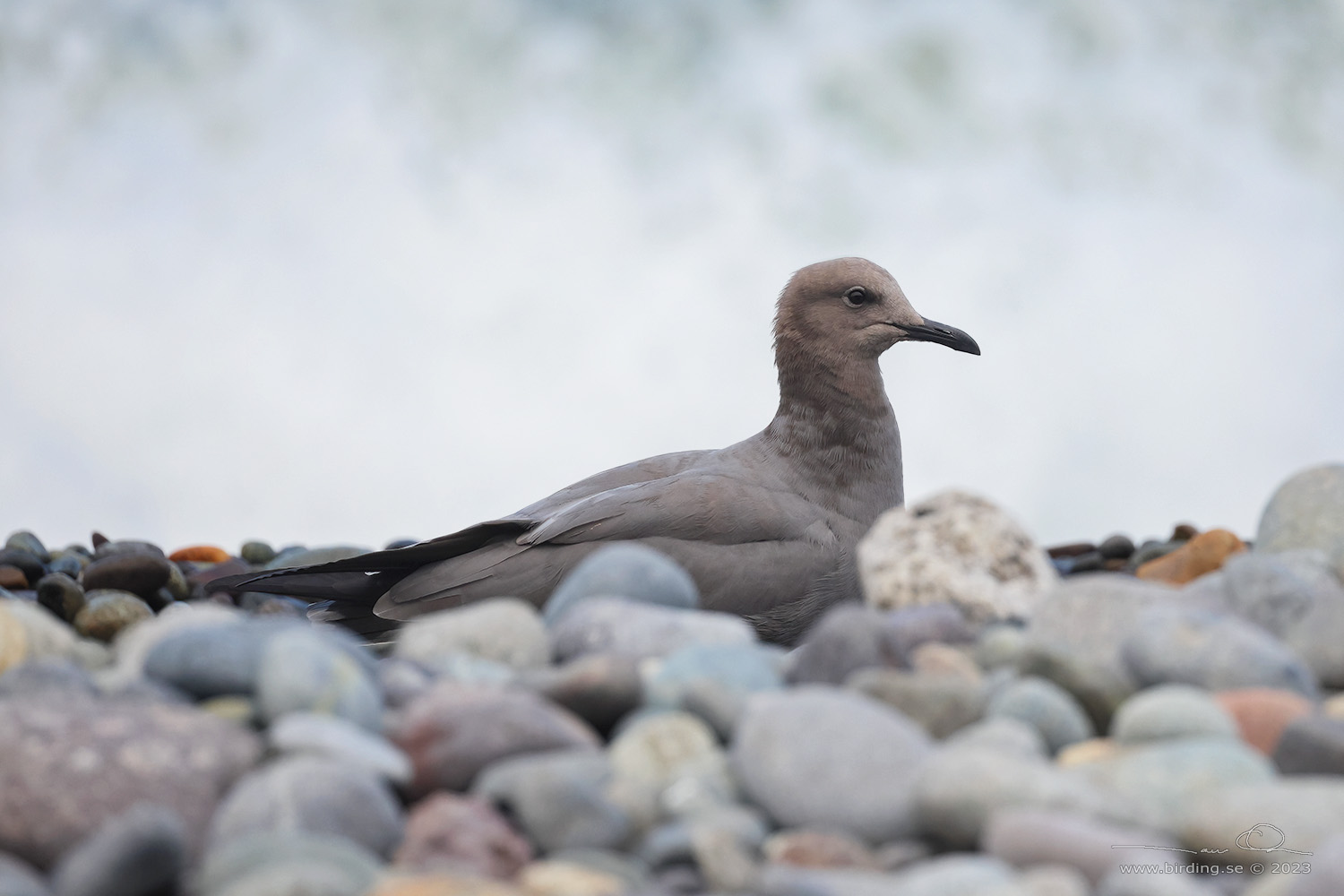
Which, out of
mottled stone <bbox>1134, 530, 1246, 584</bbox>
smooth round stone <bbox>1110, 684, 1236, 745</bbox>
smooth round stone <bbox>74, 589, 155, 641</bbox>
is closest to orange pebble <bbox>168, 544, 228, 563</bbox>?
smooth round stone <bbox>74, 589, 155, 641</bbox>

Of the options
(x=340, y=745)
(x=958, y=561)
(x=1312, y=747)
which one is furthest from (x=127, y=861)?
(x=958, y=561)

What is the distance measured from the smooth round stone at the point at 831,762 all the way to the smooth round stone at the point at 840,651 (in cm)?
38

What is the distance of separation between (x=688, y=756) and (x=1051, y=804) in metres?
0.74

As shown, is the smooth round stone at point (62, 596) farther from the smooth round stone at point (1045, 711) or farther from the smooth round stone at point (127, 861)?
the smooth round stone at point (1045, 711)

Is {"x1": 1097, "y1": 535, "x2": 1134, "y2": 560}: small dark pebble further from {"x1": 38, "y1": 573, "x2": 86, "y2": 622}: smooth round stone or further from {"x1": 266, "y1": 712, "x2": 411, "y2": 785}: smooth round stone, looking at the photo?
{"x1": 266, "y1": 712, "x2": 411, "y2": 785}: smooth round stone

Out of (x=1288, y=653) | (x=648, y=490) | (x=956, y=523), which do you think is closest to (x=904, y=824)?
(x=1288, y=653)

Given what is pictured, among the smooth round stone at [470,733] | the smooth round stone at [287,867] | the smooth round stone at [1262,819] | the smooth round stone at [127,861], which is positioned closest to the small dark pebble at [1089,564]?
the smooth round stone at [1262,819]

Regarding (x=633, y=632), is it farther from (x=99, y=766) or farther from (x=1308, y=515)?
(x=1308, y=515)

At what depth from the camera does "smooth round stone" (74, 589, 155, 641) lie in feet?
16.4

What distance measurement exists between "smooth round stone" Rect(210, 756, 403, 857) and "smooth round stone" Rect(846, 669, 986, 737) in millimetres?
1072

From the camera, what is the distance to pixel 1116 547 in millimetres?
7199

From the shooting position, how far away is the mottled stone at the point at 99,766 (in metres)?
2.42

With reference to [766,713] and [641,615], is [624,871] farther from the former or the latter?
[641,615]

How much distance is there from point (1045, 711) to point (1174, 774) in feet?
1.10
